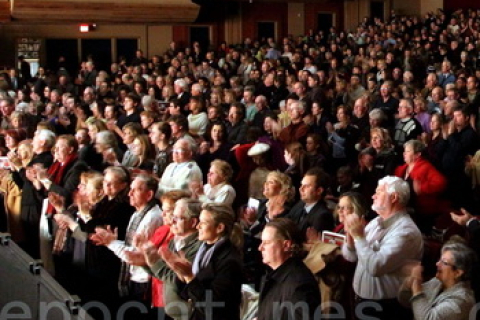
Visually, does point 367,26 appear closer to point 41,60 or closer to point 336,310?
point 41,60

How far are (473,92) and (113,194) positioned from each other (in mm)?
6682

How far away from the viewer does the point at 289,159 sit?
698cm

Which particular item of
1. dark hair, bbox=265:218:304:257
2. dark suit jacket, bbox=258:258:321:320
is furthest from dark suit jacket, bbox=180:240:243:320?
dark hair, bbox=265:218:304:257

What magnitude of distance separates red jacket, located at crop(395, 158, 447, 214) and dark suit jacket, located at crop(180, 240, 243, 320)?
263cm

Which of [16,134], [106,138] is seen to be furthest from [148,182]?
[16,134]

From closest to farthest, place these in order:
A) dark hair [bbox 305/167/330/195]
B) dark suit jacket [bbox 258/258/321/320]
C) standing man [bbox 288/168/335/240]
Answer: dark suit jacket [bbox 258/258/321/320] → standing man [bbox 288/168/335/240] → dark hair [bbox 305/167/330/195]

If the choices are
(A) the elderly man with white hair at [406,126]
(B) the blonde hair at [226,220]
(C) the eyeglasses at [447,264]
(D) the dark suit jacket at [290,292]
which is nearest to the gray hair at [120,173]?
(B) the blonde hair at [226,220]

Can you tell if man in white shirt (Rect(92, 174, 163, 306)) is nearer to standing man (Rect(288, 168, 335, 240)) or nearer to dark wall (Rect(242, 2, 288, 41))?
standing man (Rect(288, 168, 335, 240))

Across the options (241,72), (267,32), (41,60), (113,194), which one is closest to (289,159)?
(113,194)

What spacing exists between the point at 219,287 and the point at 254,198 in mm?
2781

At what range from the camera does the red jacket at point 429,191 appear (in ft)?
21.1

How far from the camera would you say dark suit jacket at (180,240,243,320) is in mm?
4062

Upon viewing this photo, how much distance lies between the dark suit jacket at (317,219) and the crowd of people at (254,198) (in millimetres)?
11

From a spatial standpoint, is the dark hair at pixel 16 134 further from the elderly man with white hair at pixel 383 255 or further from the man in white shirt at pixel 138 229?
the elderly man with white hair at pixel 383 255
